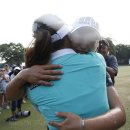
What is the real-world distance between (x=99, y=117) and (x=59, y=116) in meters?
0.22

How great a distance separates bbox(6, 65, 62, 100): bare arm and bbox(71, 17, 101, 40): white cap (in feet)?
0.78

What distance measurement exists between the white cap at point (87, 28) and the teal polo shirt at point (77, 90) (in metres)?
0.11

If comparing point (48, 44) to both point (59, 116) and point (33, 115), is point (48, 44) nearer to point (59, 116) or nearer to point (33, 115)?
point (59, 116)

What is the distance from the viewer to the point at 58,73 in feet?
6.06

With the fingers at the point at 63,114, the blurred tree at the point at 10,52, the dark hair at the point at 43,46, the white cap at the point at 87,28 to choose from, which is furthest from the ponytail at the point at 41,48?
the blurred tree at the point at 10,52

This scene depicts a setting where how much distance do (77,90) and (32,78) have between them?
0.99ft

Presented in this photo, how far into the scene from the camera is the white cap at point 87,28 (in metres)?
1.86

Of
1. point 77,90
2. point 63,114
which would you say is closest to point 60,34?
point 77,90

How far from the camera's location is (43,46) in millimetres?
1850

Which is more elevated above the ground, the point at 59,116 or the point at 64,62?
the point at 64,62

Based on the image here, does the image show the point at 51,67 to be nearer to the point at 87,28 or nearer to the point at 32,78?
the point at 32,78

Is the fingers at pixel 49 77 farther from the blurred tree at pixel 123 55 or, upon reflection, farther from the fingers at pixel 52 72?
the blurred tree at pixel 123 55

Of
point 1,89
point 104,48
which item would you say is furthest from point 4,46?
point 104,48

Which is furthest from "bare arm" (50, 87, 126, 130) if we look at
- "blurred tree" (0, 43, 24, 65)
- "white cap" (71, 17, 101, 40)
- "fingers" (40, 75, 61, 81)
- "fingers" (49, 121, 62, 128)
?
"blurred tree" (0, 43, 24, 65)
